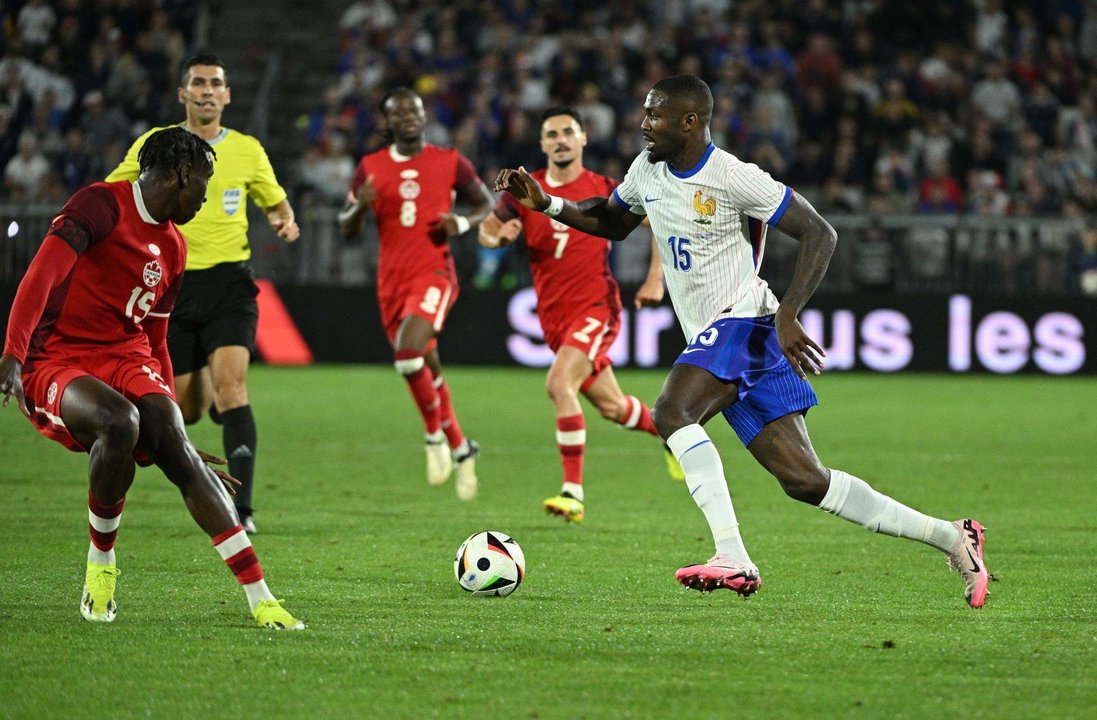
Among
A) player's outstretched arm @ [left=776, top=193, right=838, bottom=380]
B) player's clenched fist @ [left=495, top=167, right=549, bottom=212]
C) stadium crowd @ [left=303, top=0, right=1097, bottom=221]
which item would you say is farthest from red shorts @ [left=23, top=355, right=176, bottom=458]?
stadium crowd @ [left=303, top=0, right=1097, bottom=221]

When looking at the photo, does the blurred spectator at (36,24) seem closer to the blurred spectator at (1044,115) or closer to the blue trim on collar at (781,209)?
the blurred spectator at (1044,115)

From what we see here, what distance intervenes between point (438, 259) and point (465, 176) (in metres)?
0.58

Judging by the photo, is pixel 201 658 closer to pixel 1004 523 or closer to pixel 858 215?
pixel 1004 523

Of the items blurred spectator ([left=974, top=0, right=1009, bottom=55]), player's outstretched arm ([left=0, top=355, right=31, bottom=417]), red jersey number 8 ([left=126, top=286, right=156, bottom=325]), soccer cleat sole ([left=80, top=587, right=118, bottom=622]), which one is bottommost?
soccer cleat sole ([left=80, top=587, right=118, bottom=622])

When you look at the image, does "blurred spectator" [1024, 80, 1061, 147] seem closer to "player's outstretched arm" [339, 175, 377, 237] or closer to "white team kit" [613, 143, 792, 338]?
"player's outstretched arm" [339, 175, 377, 237]

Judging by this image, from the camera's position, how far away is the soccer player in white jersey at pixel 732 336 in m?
6.21

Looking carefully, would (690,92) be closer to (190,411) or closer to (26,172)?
(190,411)

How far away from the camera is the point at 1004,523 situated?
879cm

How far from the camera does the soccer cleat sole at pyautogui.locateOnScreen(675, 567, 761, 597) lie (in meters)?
5.92

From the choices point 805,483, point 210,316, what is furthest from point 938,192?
point 805,483

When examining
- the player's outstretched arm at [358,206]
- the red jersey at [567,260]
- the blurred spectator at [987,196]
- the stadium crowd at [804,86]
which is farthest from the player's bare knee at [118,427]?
the blurred spectator at [987,196]

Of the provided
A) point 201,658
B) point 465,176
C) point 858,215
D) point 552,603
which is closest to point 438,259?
point 465,176

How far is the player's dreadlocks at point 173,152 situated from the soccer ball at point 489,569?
1881mm

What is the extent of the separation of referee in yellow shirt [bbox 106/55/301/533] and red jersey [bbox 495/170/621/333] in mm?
1674
